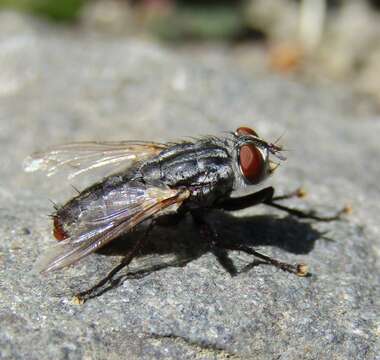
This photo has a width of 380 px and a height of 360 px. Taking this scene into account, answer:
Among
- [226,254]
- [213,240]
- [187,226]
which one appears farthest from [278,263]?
[187,226]

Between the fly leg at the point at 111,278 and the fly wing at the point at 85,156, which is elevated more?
the fly wing at the point at 85,156

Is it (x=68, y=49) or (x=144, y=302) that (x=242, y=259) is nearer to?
(x=144, y=302)

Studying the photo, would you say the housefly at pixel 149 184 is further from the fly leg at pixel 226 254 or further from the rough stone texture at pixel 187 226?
the rough stone texture at pixel 187 226

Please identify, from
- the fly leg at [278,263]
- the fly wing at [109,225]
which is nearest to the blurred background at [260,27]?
the fly leg at [278,263]

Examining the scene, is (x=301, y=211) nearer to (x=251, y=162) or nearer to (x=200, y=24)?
(x=251, y=162)

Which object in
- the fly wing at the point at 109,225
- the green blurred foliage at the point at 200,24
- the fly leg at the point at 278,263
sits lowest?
the fly leg at the point at 278,263

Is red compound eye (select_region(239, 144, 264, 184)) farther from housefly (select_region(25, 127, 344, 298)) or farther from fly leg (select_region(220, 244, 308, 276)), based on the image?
fly leg (select_region(220, 244, 308, 276))

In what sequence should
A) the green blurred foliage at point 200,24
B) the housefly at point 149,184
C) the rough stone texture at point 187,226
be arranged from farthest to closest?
the green blurred foliage at point 200,24
the housefly at point 149,184
the rough stone texture at point 187,226
